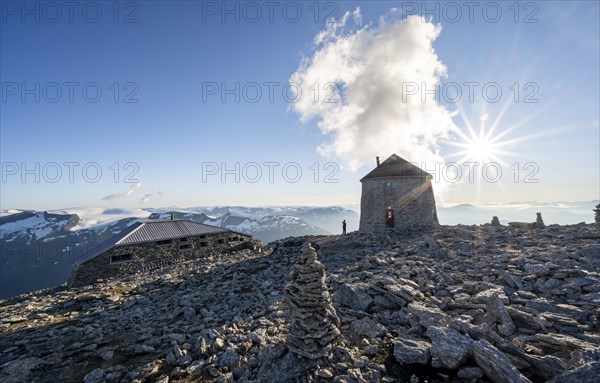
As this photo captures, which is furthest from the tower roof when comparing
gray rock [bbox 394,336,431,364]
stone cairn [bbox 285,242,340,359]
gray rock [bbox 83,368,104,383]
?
gray rock [bbox 83,368,104,383]

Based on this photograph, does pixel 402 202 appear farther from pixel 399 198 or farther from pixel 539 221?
pixel 539 221

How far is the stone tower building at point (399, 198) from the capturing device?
103 ft

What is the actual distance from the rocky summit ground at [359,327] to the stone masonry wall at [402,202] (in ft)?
44.8

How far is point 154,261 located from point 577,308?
31246 mm

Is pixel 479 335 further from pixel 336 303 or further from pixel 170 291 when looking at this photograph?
pixel 170 291

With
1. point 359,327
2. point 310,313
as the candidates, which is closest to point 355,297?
point 359,327

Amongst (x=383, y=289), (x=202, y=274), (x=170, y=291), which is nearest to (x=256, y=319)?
(x=383, y=289)

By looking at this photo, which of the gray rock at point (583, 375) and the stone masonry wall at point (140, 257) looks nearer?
the gray rock at point (583, 375)

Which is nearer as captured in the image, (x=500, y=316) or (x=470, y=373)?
→ (x=470, y=373)

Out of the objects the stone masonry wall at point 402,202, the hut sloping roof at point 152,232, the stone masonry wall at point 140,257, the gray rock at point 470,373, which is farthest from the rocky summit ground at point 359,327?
the stone masonry wall at point 402,202

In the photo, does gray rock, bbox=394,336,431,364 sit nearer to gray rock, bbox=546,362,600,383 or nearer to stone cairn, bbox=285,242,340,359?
stone cairn, bbox=285,242,340,359

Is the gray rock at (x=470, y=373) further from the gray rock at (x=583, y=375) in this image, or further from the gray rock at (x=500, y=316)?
the gray rock at (x=500, y=316)

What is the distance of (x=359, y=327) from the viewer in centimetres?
948

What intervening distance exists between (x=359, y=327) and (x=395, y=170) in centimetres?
2632
